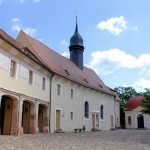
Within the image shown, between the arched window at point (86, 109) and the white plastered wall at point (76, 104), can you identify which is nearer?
the white plastered wall at point (76, 104)

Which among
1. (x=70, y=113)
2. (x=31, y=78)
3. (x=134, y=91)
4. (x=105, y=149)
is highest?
(x=134, y=91)

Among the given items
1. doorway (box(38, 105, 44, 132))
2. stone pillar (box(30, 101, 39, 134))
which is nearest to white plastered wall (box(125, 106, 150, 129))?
doorway (box(38, 105, 44, 132))

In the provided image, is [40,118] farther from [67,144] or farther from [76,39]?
[76,39]

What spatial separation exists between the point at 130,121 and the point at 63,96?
1242 inches

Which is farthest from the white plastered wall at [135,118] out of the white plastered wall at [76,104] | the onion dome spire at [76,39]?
the onion dome spire at [76,39]

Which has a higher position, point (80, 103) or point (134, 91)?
point (134, 91)

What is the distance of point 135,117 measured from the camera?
5747cm

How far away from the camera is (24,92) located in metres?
21.7

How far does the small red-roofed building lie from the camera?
56225 millimetres

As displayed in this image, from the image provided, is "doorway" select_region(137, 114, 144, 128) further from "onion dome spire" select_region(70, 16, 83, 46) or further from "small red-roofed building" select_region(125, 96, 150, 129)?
"onion dome spire" select_region(70, 16, 83, 46)

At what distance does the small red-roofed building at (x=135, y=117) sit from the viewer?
56.2 m

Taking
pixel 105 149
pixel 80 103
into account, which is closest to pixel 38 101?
pixel 80 103

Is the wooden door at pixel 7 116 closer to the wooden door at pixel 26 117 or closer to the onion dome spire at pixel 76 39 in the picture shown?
the wooden door at pixel 26 117

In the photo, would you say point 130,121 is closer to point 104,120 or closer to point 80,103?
point 104,120
